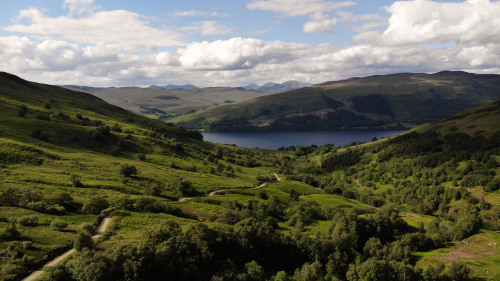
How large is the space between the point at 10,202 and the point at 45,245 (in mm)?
20755

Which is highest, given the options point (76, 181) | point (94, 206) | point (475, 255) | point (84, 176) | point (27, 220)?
point (76, 181)

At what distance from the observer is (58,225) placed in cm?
5238

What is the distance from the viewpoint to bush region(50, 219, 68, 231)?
52.0 meters

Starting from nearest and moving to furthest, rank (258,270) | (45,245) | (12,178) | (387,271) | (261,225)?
(45,245), (258,270), (387,271), (261,225), (12,178)

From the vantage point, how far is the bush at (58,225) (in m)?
52.0

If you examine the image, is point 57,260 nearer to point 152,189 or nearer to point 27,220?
point 27,220

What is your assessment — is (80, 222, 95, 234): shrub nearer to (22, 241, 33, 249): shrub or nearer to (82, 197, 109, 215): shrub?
(22, 241, 33, 249): shrub

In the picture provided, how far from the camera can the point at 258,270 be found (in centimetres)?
5041

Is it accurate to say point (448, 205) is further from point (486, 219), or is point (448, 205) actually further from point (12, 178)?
point (12, 178)

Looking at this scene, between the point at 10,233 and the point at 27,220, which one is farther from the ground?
the point at 10,233

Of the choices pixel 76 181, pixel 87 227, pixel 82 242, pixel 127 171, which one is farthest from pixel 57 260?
pixel 127 171

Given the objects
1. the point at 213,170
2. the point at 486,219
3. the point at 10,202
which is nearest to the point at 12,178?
the point at 10,202

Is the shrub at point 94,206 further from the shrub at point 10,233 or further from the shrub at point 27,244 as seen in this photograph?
the shrub at point 27,244

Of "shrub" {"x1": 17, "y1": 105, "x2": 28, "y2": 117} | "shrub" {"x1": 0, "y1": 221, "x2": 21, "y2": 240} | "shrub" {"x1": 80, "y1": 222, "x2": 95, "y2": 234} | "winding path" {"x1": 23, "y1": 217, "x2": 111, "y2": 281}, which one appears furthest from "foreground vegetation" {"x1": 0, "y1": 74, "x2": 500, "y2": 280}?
"shrub" {"x1": 80, "y1": 222, "x2": 95, "y2": 234}
